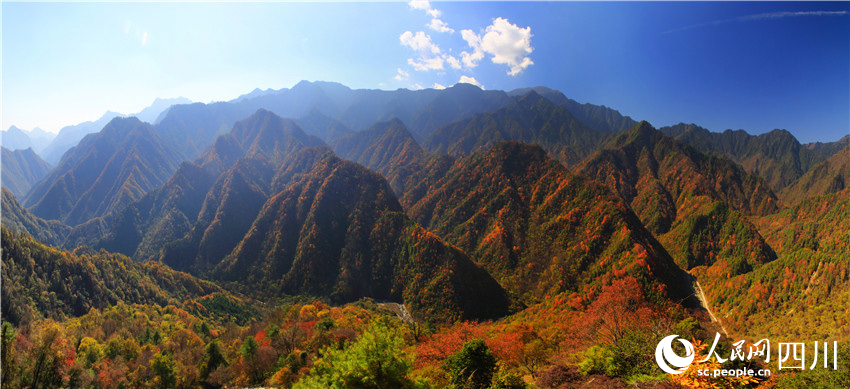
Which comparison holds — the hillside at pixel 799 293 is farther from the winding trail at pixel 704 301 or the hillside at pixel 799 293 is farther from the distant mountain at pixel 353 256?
the distant mountain at pixel 353 256

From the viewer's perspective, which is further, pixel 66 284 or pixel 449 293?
pixel 449 293

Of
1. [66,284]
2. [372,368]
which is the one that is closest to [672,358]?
[372,368]

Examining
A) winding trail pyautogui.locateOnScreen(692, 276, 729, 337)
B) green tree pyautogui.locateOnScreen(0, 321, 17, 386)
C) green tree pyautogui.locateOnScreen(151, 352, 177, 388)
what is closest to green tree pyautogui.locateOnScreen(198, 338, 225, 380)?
green tree pyautogui.locateOnScreen(151, 352, 177, 388)

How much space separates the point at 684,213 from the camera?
180 metres

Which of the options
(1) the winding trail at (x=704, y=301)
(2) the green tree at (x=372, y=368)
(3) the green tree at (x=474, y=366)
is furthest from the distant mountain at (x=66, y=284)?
(1) the winding trail at (x=704, y=301)

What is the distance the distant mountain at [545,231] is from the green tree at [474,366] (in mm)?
88851

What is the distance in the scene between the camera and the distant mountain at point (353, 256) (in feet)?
402

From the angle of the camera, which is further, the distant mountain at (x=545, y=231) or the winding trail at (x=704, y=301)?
the distant mountain at (x=545, y=231)

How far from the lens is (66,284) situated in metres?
105

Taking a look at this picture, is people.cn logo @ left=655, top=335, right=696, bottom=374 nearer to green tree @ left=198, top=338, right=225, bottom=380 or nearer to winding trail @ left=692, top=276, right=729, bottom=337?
green tree @ left=198, top=338, right=225, bottom=380

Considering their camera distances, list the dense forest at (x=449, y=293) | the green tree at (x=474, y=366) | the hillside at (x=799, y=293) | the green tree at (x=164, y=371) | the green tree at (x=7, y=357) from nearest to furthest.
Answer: the green tree at (x=474, y=366)
the dense forest at (x=449, y=293)
the green tree at (x=7, y=357)
the green tree at (x=164, y=371)
the hillside at (x=799, y=293)

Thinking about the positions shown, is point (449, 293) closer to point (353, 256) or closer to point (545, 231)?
point (545, 231)

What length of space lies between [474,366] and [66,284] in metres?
139

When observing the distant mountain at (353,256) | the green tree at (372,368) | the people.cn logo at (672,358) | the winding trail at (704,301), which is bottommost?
the winding trail at (704,301)
